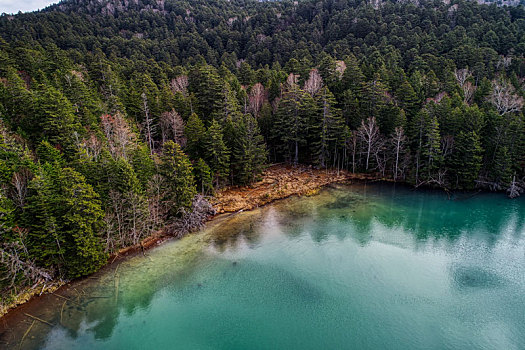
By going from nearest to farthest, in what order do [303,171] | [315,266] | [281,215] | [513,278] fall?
[513,278]
[315,266]
[281,215]
[303,171]

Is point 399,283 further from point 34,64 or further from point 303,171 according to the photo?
point 34,64

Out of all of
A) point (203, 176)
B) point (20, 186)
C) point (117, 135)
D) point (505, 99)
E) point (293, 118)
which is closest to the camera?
point (20, 186)

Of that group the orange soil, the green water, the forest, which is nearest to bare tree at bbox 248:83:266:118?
the forest

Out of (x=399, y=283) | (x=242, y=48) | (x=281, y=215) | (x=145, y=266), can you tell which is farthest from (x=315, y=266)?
(x=242, y=48)

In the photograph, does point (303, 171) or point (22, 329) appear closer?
point (22, 329)

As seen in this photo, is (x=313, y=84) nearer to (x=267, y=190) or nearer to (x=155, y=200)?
(x=267, y=190)

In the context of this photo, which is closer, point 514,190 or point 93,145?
point 93,145

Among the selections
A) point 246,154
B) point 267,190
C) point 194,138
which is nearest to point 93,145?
point 194,138
